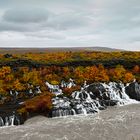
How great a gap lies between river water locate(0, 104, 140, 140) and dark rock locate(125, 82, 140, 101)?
807 centimetres

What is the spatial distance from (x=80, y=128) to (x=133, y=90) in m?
14.9

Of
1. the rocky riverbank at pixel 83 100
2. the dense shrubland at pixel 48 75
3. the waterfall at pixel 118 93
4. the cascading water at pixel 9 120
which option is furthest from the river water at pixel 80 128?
the waterfall at pixel 118 93

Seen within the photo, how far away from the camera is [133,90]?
141ft

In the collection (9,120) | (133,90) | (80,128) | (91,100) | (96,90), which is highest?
(96,90)

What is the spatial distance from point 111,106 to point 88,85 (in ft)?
21.9

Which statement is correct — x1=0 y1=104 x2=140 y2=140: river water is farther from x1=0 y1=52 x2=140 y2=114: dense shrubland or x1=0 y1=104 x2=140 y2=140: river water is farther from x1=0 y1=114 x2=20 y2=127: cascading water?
x1=0 y1=52 x2=140 y2=114: dense shrubland

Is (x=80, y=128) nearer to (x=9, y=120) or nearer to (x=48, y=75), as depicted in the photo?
(x=9, y=120)

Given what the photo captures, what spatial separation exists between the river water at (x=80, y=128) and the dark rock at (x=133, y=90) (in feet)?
26.5

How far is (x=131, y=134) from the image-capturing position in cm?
2822

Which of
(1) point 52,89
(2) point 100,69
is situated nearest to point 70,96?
(1) point 52,89

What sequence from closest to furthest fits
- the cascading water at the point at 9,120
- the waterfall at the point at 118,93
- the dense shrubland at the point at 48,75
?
the cascading water at the point at 9,120
the dense shrubland at the point at 48,75
the waterfall at the point at 118,93

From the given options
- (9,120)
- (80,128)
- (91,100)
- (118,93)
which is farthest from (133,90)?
(80,128)

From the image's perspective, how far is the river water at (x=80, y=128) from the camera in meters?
27.7

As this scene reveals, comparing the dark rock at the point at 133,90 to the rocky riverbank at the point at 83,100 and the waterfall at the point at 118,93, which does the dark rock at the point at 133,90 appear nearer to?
the rocky riverbank at the point at 83,100
